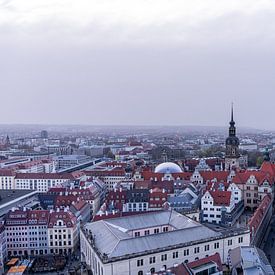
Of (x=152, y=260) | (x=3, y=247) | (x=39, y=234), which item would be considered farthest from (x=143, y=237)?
(x=3, y=247)

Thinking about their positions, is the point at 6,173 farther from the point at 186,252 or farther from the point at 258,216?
the point at 186,252

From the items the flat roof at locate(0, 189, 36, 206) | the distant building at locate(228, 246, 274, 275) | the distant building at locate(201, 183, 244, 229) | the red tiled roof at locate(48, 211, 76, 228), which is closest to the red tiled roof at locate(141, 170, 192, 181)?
the distant building at locate(201, 183, 244, 229)

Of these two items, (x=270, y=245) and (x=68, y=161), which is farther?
(x=68, y=161)

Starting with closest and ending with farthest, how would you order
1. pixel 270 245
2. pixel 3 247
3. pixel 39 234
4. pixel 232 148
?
pixel 3 247, pixel 270 245, pixel 39 234, pixel 232 148

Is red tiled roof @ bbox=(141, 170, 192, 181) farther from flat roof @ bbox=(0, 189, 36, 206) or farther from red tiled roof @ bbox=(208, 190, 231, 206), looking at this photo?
flat roof @ bbox=(0, 189, 36, 206)

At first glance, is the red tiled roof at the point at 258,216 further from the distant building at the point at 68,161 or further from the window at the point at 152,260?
the distant building at the point at 68,161

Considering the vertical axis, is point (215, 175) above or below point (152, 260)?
above

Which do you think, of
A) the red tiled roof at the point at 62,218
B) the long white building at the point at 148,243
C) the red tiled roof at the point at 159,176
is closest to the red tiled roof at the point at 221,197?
the long white building at the point at 148,243

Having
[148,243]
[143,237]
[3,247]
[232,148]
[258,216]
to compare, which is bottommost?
[3,247]
